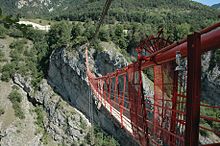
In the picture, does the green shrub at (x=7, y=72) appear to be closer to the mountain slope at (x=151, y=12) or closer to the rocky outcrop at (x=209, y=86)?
the mountain slope at (x=151, y=12)

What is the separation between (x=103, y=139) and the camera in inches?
1467

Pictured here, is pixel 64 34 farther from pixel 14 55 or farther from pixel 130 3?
pixel 130 3

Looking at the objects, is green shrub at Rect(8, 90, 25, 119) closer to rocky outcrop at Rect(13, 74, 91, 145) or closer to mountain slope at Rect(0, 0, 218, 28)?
rocky outcrop at Rect(13, 74, 91, 145)

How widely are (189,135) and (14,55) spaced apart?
45.9 meters

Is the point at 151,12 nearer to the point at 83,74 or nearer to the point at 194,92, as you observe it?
the point at 83,74

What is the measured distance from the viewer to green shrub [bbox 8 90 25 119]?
131 ft

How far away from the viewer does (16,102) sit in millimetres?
40625

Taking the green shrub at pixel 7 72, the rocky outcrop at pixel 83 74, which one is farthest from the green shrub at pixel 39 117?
the green shrub at pixel 7 72

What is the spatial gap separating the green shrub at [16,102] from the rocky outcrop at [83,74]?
489cm

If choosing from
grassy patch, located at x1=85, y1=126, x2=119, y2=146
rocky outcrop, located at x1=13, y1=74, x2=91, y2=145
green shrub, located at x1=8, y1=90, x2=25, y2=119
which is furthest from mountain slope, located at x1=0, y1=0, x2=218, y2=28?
grassy patch, located at x1=85, y1=126, x2=119, y2=146

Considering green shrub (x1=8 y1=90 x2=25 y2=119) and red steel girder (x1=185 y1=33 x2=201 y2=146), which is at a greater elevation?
red steel girder (x1=185 y1=33 x2=201 y2=146)

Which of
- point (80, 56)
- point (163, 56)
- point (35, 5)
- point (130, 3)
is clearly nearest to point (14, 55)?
point (80, 56)

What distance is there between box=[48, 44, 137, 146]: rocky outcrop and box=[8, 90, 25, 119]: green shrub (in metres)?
4.89

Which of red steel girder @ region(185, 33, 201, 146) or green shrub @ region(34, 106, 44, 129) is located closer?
red steel girder @ region(185, 33, 201, 146)
